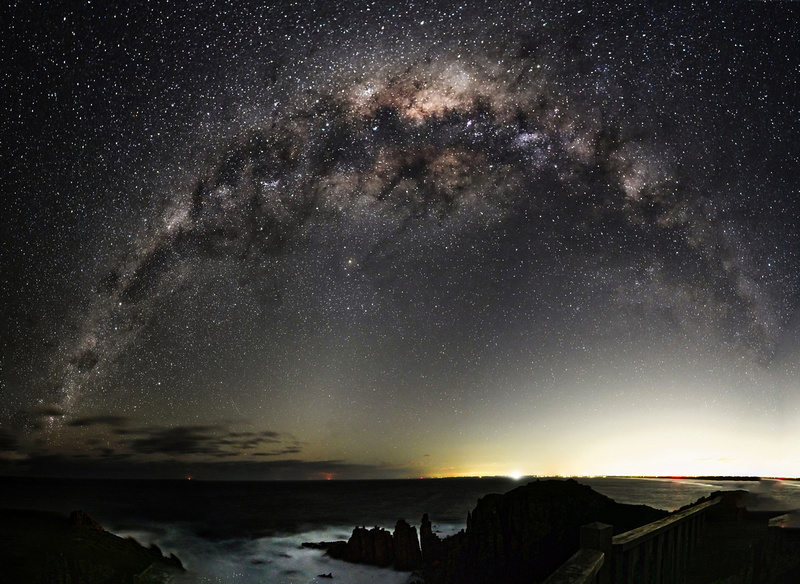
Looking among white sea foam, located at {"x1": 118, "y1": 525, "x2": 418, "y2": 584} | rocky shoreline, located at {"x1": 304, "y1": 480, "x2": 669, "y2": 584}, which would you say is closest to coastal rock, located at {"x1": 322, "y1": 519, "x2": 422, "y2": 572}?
white sea foam, located at {"x1": 118, "y1": 525, "x2": 418, "y2": 584}

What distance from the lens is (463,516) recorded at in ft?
264

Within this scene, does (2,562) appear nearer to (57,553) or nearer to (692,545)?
Result: (57,553)

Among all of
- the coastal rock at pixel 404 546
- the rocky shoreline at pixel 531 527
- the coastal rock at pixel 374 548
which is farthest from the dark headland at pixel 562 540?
the coastal rock at pixel 374 548

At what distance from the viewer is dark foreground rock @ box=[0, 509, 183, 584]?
25.8m

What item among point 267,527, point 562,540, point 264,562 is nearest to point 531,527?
point 562,540

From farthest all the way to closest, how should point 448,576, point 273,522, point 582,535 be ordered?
1. point 273,522
2. point 448,576
3. point 582,535

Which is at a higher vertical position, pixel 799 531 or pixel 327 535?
pixel 799 531

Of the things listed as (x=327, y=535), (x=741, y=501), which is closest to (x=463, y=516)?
(x=327, y=535)

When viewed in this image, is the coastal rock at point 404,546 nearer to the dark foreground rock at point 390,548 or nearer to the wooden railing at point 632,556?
the dark foreground rock at point 390,548

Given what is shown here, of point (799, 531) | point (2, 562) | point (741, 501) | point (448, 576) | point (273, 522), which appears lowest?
point (273, 522)

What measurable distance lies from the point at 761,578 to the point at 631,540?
419cm

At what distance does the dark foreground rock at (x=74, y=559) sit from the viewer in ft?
84.8

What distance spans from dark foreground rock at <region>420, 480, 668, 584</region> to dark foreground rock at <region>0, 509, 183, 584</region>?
19.6 m

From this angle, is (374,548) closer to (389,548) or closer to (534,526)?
(389,548)
